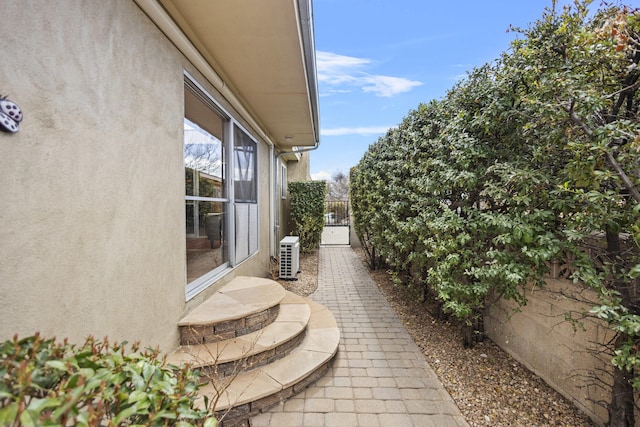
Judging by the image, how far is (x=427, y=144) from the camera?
351cm

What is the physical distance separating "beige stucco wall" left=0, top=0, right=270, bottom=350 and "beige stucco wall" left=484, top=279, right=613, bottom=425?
2995 millimetres

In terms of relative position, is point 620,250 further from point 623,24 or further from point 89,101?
point 89,101

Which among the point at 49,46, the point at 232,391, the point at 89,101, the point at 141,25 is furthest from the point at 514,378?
the point at 141,25

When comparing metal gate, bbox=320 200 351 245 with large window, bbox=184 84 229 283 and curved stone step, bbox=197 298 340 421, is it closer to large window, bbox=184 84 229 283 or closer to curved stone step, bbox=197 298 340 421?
large window, bbox=184 84 229 283

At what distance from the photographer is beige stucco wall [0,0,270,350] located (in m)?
1.24

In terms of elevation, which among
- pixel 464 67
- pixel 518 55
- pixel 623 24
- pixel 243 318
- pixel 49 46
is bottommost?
pixel 243 318

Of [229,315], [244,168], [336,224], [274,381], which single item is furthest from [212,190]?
[336,224]

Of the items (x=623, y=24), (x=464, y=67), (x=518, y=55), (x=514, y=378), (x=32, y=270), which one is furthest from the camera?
(x=464, y=67)

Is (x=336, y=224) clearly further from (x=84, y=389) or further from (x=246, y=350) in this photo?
(x=84, y=389)

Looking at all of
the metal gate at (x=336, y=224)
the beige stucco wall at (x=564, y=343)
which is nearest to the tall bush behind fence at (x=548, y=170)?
the beige stucco wall at (x=564, y=343)

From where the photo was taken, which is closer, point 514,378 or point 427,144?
point 514,378

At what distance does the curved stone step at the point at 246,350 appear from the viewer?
2.34m

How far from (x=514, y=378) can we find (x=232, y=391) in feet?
Answer: 8.40

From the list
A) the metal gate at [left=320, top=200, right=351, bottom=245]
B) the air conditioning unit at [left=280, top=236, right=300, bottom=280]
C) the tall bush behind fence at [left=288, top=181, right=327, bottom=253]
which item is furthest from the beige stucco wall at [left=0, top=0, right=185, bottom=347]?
the metal gate at [left=320, top=200, right=351, bottom=245]
